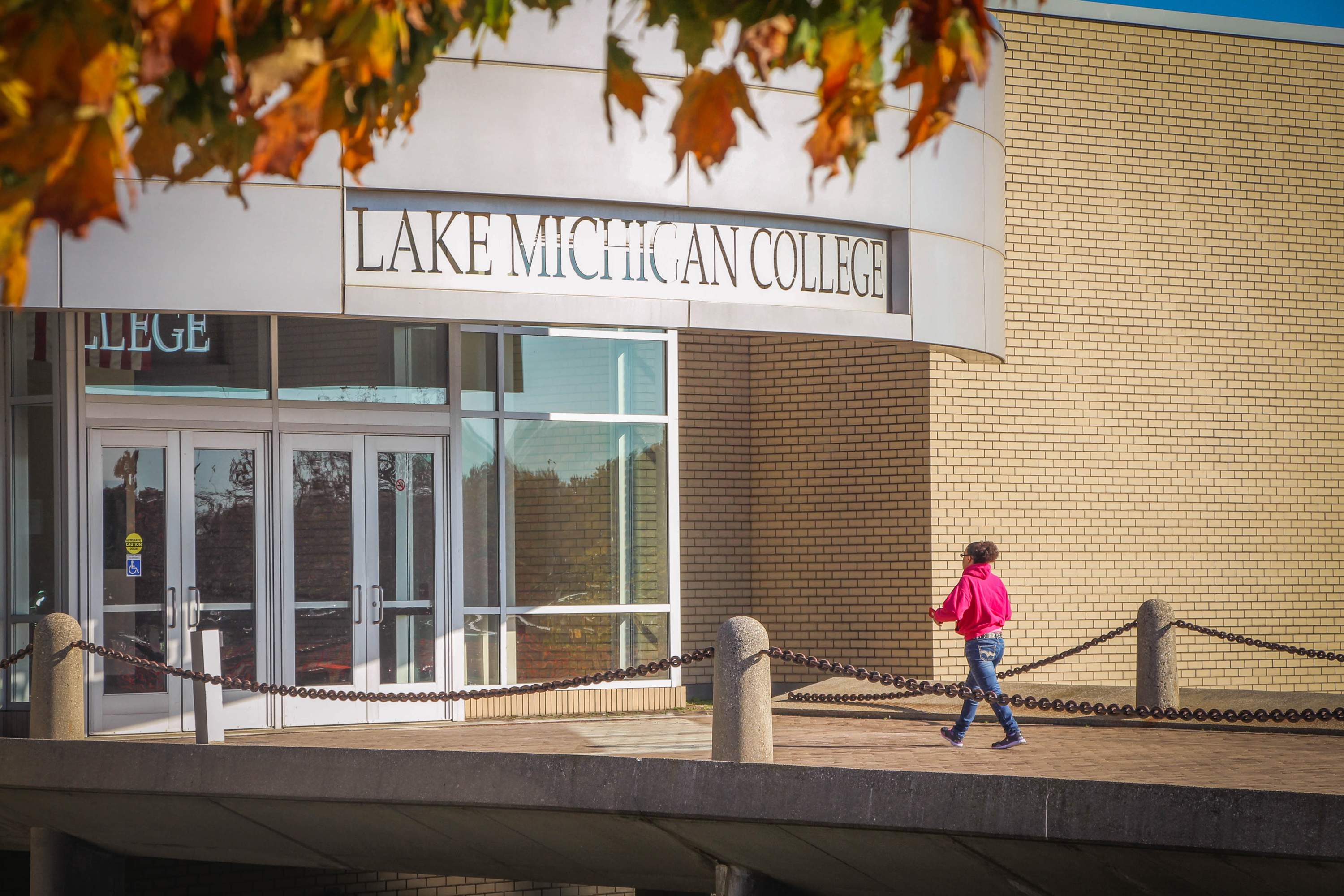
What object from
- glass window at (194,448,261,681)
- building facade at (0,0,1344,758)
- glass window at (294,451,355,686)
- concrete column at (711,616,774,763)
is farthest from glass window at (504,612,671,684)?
concrete column at (711,616,774,763)

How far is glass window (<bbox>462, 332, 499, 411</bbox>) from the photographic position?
563 inches

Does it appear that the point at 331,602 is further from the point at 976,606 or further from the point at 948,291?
the point at 948,291

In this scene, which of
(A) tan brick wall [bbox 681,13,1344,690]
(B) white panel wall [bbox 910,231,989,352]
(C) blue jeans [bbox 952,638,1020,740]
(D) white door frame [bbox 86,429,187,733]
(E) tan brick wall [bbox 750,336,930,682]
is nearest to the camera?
(C) blue jeans [bbox 952,638,1020,740]

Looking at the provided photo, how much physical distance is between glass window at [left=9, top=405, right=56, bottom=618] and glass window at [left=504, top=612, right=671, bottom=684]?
416 cm

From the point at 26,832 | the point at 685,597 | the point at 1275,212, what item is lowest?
the point at 26,832

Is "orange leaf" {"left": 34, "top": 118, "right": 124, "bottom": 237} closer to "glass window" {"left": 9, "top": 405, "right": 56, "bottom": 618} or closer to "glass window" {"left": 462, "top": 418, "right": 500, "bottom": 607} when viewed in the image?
"glass window" {"left": 9, "top": 405, "right": 56, "bottom": 618}

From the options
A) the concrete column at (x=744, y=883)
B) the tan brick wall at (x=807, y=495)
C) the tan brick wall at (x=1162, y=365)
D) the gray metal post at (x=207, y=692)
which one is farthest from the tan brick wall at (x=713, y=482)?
the concrete column at (x=744, y=883)

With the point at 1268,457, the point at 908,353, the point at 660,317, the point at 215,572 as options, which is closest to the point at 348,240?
the point at 660,317

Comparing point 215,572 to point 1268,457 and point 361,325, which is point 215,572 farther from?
point 1268,457

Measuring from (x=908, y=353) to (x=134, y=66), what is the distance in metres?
12.9

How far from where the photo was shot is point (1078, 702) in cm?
1296

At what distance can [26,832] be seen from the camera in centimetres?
1146

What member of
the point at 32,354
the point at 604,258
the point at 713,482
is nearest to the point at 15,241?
the point at 604,258

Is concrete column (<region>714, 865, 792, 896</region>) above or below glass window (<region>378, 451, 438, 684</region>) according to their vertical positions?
below
